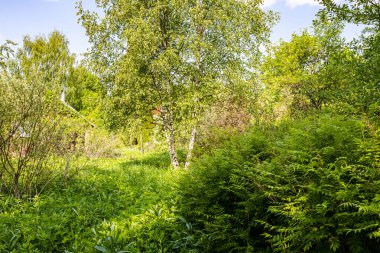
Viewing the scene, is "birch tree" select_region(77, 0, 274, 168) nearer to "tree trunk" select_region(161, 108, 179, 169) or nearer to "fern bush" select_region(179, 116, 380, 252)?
"tree trunk" select_region(161, 108, 179, 169)

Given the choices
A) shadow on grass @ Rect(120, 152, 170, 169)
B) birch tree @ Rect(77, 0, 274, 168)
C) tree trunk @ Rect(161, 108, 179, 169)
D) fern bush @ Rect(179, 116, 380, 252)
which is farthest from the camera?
shadow on grass @ Rect(120, 152, 170, 169)

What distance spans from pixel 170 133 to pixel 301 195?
11332 millimetres

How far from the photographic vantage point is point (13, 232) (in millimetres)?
5273

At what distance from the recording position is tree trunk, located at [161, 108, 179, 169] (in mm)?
14391

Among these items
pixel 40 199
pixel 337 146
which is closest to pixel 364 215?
pixel 337 146

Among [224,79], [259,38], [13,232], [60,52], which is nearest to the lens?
[13,232]

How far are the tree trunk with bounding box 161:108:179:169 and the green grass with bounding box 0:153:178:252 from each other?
195 inches

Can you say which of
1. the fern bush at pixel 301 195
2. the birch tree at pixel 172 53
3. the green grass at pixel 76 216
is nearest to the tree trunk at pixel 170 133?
the birch tree at pixel 172 53

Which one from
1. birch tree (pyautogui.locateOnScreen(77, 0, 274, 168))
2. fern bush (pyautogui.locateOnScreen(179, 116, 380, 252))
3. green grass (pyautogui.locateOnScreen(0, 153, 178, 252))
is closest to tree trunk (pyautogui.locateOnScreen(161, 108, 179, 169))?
birch tree (pyautogui.locateOnScreen(77, 0, 274, 168))

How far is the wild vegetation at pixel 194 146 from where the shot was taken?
336 centimetres

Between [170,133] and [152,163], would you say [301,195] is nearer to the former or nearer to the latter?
[170,133]

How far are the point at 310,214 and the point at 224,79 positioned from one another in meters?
12.0

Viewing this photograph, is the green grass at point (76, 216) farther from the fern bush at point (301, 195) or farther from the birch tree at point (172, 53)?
the birch tree at point (172, 53)

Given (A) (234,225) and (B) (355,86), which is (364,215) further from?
(B) (355,86)
